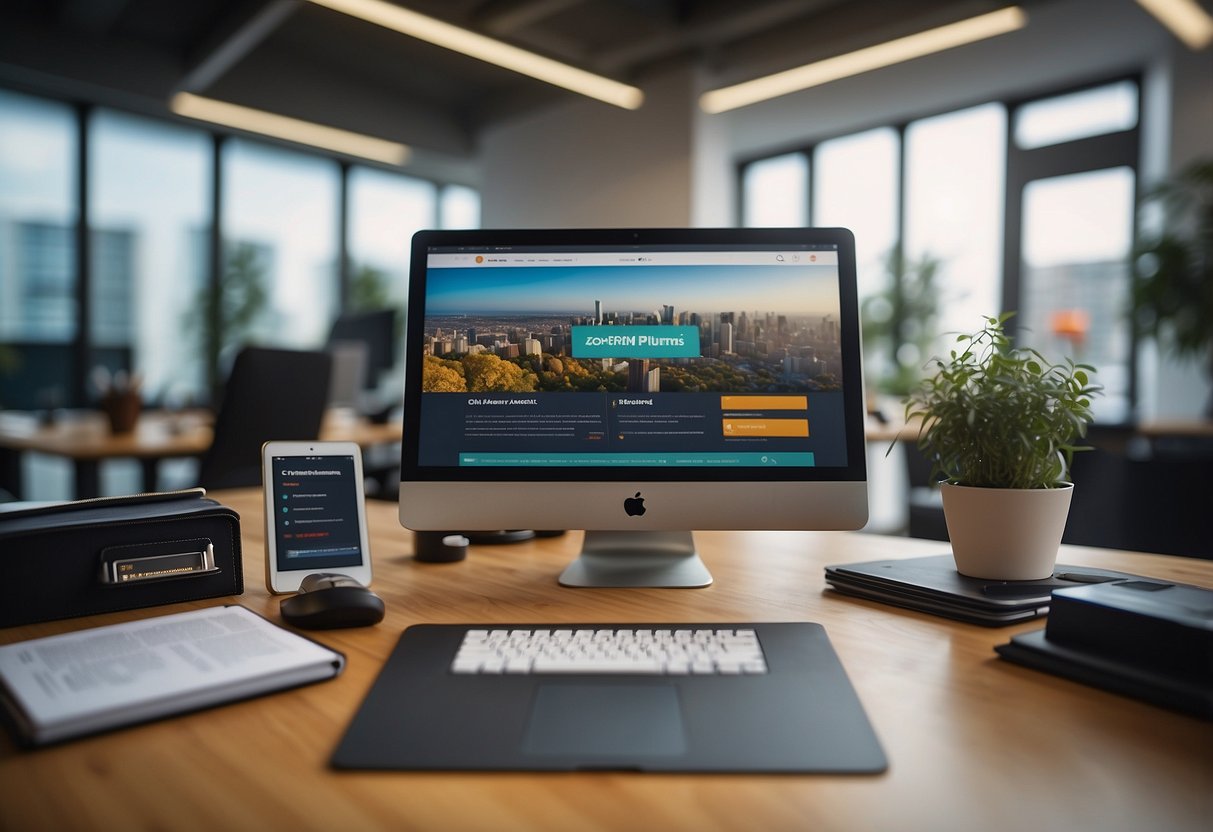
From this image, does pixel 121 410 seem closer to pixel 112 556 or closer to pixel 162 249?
pixel 112 556

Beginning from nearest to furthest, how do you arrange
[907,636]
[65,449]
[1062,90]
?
[907,636]
[65,449]
[1062,90]

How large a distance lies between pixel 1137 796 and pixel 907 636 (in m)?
0.34

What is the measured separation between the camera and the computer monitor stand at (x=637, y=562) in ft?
3.59

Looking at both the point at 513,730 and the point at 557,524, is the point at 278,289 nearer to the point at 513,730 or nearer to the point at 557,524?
the point at 557,524

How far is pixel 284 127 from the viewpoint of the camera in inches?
227

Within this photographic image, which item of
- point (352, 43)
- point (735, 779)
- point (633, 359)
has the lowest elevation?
point (735, 779)

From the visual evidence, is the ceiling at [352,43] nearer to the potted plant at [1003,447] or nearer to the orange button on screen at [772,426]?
the orange button on screen at [772,426]

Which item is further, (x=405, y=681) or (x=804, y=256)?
(x=804, y=256)

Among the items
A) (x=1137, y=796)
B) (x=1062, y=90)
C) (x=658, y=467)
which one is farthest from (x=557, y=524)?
(x=1062, y=90)

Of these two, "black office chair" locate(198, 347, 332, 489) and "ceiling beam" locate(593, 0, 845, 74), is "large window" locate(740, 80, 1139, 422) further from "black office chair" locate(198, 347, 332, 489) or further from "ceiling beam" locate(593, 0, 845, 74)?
"black office chair" locate(198, 347, 332, 489)

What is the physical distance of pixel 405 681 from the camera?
0.72 m

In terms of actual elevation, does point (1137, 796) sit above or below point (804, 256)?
below

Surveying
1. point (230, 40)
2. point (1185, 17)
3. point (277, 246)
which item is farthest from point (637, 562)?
point (277, 246)

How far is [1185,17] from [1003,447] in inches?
165
